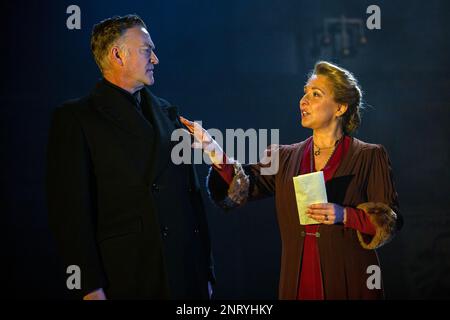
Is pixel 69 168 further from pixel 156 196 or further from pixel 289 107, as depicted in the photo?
pixel 289 107

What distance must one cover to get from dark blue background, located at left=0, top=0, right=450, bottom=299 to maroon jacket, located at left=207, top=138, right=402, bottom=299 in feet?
3.93

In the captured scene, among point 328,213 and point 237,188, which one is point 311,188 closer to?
point 328,213

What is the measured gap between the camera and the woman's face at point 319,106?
2.21 m

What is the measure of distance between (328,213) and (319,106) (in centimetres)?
50

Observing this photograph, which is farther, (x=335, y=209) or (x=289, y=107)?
(x=289, y=107)

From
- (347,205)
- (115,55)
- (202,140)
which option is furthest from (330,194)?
(115,55)

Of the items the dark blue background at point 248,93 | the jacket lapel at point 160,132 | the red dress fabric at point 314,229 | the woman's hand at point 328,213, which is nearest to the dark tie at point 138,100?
the jacket lapel at point 160,132

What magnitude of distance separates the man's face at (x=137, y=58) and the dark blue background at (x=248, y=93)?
1202mm

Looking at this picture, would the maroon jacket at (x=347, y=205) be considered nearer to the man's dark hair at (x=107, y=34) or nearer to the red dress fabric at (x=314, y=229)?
the red dress fabric at (x=314, y=229)

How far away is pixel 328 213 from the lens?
204cm

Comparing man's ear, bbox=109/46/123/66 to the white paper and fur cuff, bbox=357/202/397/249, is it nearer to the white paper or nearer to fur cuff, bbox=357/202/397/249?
the white paper

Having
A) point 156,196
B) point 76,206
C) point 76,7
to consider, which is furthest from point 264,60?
point 76,206
